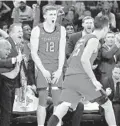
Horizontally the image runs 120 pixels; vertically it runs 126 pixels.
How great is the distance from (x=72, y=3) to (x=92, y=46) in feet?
17.0

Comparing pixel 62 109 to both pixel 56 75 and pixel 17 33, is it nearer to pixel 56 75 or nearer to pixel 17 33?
pixel 56 75

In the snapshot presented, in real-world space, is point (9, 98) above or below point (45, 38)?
below

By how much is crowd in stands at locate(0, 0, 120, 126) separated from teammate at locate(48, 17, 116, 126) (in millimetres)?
793

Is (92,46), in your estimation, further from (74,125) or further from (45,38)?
(74,125)

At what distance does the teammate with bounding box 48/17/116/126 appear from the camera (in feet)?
16.1

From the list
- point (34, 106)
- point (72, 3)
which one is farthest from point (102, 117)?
point (72, 3)

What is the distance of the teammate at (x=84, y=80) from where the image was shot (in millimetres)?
4906

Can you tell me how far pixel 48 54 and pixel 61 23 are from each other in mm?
2983

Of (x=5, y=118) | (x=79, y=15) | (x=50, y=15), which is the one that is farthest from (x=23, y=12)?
(x=5, y=118)

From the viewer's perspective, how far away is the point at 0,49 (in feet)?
17.4

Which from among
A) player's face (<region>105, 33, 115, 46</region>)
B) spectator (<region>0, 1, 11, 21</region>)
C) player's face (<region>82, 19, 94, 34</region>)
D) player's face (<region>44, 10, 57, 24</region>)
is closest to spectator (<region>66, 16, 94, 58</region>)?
player's face (<region>82, 19, 94, 34</region>)

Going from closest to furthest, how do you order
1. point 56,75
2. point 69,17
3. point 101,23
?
1. point 101,23
2. point 56,75
3. point 69,17

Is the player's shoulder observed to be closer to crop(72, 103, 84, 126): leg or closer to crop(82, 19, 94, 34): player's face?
crop(72, 103, 84, 126): leg

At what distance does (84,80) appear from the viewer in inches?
196
